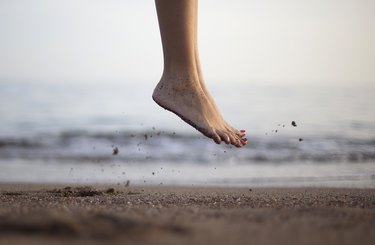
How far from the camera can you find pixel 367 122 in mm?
10492

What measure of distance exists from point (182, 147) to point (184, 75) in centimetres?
483

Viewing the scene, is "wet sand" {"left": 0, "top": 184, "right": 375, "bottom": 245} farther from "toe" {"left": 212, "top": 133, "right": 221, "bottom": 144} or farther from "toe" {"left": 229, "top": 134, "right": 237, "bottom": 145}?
"toe" {"left": 229, "top": 134, "right": 237, "bottom": 145}

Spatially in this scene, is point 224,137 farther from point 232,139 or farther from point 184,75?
point 184,75

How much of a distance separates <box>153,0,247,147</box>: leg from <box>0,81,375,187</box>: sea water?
57.5 inches

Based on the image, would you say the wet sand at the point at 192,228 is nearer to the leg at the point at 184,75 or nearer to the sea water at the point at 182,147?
the leg at the point at 184,75

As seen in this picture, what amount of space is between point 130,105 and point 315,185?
418 inches

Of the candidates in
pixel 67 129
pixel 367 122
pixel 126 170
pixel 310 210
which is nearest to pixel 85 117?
pixel 67 129

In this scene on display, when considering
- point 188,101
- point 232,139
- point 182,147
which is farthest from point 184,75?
point 182,147

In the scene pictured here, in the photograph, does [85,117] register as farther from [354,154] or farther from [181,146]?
[354,154]

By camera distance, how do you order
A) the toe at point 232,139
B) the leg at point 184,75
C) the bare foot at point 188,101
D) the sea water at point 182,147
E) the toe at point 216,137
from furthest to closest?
the sea water at point 182,147
the toe at point 232,139
the toe at point 216,137
the bare foot at point 188,101
the leg at point 184,75

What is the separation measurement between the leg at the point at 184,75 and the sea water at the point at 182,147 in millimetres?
1460

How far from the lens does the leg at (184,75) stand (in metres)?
2.73

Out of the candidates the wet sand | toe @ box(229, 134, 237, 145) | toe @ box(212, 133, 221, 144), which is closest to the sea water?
toe @ box(229, 134, 237, 145)

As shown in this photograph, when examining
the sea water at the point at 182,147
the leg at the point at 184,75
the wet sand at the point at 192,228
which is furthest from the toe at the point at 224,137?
the sea water at the point at 182,147
